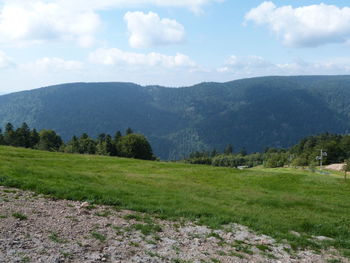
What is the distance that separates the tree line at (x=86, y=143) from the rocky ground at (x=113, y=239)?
8314 centimetres

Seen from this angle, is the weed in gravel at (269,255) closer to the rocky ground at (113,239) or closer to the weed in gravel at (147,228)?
the rocky ground at (113,239)

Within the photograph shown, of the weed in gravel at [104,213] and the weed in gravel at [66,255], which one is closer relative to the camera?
the weed in gravel at [66,255]

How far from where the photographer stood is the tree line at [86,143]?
321 feet

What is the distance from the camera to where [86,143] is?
114 m

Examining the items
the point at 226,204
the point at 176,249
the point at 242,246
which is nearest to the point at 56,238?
the point at 176,249

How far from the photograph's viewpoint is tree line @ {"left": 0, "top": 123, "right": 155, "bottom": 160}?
97938 mm

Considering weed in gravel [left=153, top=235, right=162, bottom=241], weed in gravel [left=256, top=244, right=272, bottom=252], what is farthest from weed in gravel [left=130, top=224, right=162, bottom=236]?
weed in gravel [left=256, top=244, right=272, bottom=252]

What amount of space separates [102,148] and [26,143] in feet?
92.3

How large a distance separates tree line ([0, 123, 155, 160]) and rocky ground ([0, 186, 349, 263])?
83137 mm

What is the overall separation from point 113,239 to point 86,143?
107 m

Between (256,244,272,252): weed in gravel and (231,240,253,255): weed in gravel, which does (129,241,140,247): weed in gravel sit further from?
(256,244,272,252): weed in gravel

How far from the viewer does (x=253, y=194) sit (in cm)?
2280

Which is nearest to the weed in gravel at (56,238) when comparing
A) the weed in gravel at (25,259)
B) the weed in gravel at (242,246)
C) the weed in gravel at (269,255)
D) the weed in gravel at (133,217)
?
the weed in gravel at (25,259)

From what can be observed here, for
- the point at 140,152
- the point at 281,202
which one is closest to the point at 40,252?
the point at 281,202
